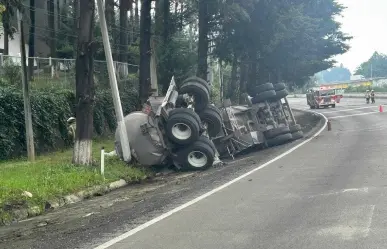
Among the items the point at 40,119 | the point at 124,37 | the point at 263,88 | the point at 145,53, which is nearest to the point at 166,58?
the point at 124,37

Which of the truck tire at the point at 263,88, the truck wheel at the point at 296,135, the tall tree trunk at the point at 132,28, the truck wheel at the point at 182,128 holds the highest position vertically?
the tall tree trunk at the point at 132,28

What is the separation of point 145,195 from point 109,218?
2875mm

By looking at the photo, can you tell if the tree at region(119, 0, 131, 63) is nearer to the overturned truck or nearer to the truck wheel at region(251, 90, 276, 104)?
the overturned truck

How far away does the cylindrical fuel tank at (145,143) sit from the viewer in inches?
639

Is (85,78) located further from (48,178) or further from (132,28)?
(132,28)

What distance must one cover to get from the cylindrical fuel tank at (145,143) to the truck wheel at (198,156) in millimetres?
586

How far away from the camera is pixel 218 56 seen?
35312mm

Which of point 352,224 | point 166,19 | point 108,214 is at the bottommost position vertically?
point 108,214

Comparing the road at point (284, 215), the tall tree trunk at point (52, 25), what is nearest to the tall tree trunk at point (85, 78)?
the road at point (284, 215)

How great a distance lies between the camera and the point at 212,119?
18.3 metres

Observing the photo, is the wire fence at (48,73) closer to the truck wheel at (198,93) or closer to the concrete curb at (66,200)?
the truck wheel at (198,93)

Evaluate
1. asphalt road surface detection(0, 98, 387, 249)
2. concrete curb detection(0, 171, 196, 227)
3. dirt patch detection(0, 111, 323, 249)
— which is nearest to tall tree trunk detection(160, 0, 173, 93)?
concrete curb detection(0, 171, 196, 227)

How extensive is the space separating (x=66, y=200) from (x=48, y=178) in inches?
51.7

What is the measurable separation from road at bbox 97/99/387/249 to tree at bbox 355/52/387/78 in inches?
6140
